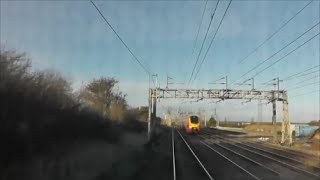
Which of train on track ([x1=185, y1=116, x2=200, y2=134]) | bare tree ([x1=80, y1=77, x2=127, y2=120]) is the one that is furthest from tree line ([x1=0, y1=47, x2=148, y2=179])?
train on track ([x1=185, y1=116, x2=200, y2=134])

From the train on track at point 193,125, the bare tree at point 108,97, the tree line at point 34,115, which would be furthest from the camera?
the train on track at point 193,125

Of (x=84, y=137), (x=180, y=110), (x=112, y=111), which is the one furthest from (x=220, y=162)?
(x=180, y=110)

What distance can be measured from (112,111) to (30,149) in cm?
3847

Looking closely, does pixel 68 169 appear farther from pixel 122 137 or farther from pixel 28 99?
pixel 122 137

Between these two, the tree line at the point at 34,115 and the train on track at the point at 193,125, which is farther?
the train on track at the point at 193,125

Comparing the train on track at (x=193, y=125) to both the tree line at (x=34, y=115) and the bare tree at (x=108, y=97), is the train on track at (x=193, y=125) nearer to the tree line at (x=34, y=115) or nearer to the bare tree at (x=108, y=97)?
the bare tree at (x=108, y=97)

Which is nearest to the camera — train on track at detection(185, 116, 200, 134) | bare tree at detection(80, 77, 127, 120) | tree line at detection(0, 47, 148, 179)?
tree line at detection(0, 47, 148, 179)

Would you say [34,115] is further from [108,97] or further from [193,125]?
[193,125]

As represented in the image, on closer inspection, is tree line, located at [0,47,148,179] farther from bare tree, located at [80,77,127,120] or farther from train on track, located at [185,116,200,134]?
train on track, located at [185,116,200,134]

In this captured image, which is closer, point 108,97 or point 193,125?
point 108,97

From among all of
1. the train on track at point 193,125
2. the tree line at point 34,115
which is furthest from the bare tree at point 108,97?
the train on track at point 193,125

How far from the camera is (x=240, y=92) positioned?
74375 millimetres

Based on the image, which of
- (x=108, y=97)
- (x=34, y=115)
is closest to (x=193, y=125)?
(x=108, y=97)

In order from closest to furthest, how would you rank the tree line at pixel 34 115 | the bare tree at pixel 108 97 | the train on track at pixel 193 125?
1. the tree line at pixel 34 115
2. the bare tree at pixel 108 97
3. the train on track at pixel 193 125
